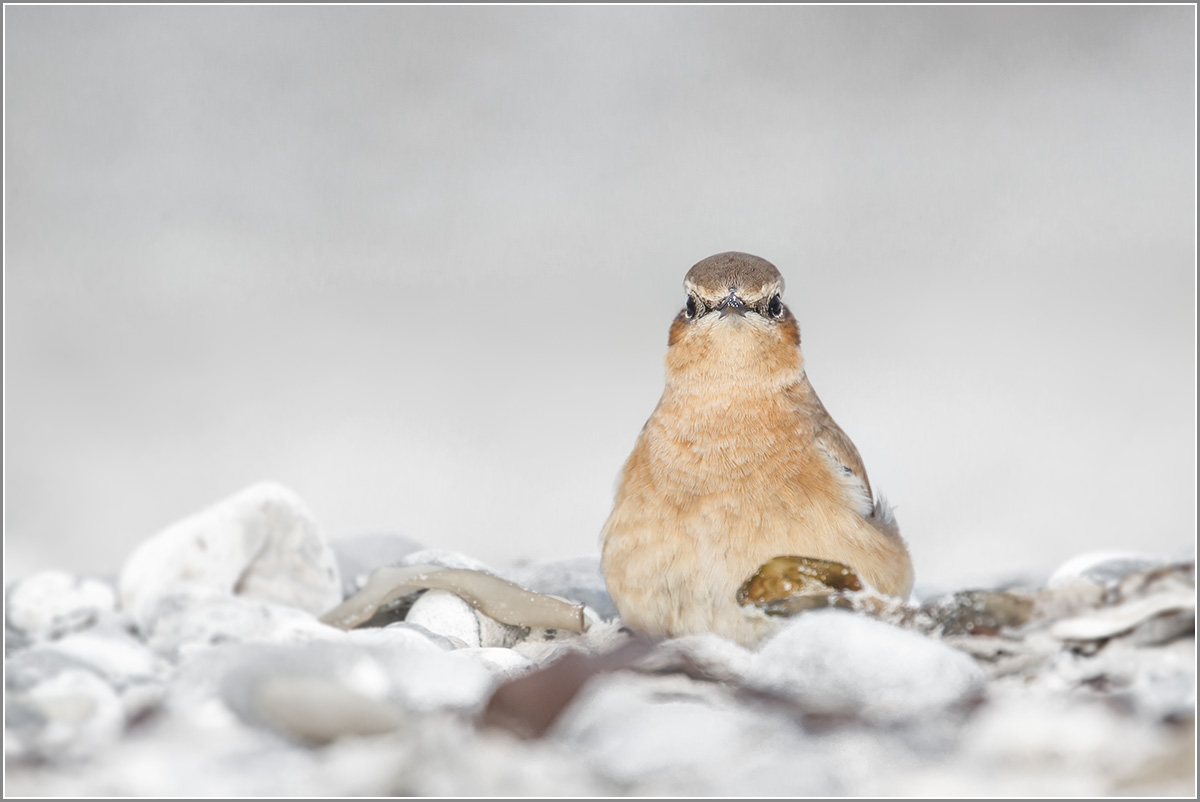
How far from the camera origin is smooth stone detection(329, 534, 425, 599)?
3039mm

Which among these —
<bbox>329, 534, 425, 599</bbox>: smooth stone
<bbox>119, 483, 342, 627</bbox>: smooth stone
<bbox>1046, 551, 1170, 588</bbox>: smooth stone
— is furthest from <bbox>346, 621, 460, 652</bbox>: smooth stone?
<bbox>1046, 551, 1170, 588</bbox>: smooth stone

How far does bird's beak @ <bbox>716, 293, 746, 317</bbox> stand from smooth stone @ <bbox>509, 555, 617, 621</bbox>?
76cm

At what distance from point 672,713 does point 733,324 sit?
3.43 ft

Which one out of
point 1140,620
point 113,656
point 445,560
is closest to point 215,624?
point 113,656

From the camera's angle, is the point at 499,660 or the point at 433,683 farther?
the point at 499,660

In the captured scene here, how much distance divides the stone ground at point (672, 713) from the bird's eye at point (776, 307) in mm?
794

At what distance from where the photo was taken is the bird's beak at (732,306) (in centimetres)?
226

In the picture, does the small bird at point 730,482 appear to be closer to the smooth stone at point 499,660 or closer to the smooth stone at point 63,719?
the smooth stone at point 499,660

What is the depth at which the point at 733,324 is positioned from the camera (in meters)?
2.28

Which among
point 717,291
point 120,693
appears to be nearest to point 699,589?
point 717,291

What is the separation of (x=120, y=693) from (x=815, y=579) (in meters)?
1.14

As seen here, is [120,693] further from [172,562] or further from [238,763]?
[172,562]

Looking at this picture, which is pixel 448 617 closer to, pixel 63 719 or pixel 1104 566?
pixel 63 719

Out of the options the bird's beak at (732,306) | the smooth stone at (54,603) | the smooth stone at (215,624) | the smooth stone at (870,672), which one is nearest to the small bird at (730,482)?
the bird's beak at (732,306)
